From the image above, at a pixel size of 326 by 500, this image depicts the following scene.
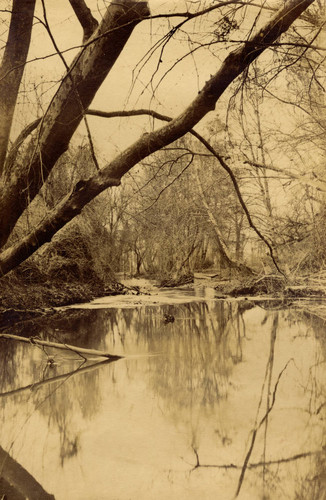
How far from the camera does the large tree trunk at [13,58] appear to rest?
3947 millimetres

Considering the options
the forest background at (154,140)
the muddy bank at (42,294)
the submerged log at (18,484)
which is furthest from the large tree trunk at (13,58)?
the submerged log at (18,484)

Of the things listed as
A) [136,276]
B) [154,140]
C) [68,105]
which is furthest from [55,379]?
[136,276]

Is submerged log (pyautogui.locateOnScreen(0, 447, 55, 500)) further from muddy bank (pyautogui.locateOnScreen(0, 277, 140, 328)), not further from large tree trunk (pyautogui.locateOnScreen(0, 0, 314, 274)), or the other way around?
muddy bank (pyautogui.locateOnScreen(0, 277, 140, 328))

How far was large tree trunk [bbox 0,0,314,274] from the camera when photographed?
322 cm

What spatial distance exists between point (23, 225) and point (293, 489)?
4.14 metres

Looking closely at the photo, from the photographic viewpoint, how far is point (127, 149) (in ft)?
11.7

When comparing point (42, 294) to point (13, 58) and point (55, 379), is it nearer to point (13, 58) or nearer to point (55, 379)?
point (13, 58)

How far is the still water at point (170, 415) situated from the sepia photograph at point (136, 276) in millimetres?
12

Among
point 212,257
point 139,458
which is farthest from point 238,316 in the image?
point 212,257

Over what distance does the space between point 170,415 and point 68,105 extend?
1.91 meters

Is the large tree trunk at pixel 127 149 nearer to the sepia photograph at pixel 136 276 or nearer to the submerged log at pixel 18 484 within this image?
the sepia photograph at pixel 136 276

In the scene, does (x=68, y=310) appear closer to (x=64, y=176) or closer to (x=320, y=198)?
(x=64, y=176)

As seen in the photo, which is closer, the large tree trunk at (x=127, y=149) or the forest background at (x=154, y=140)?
the large tree trunk at (x=127, y=149)

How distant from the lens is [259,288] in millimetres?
8406
